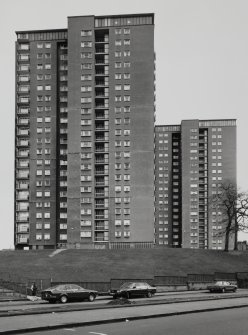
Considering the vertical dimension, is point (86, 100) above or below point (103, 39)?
below

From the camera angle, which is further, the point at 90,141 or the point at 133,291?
the point at 90,141

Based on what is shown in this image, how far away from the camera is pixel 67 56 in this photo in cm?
11512

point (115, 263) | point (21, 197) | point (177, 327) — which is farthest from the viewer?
point (21, 197)

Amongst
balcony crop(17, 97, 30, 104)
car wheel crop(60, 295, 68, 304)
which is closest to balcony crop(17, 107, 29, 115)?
balcony crop(17, 97, 30, 104)

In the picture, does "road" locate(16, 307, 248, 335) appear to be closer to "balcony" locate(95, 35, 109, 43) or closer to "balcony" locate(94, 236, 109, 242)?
"balcony" locate(94, 236, 109, 242)

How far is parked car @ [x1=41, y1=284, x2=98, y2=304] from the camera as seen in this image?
39.0 m

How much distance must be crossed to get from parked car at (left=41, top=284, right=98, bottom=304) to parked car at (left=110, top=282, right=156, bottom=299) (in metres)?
2.85

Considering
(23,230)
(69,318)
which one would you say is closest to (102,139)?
(23,230)

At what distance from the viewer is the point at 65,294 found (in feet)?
130

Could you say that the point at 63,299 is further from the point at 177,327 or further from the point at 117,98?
the point at 117,98

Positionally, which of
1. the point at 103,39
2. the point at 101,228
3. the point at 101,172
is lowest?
the point at 101,228

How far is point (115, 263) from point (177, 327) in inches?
2207

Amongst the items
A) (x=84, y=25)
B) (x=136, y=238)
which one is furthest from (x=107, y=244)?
(x=84, y=25)

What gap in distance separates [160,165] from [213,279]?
387ft
